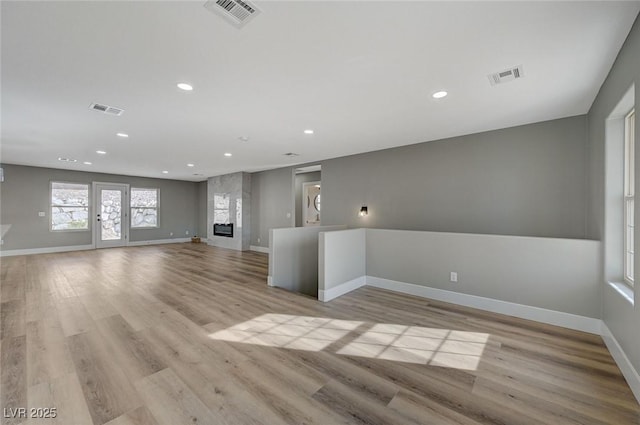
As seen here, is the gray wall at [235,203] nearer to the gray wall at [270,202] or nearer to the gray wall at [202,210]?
the gray wall at [270,202]

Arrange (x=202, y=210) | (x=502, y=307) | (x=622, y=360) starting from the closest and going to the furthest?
(x=622, y=360) → (x=502, y=307) → (x=202, y=210)

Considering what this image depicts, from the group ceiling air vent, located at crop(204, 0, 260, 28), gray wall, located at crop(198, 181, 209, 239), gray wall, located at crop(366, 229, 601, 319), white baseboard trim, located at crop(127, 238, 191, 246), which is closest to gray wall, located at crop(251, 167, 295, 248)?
gray wall, located at crop(198, 181, 209, 239)

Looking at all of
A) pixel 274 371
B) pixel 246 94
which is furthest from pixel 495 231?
pixel 246 94

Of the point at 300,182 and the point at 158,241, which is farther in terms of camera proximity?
the point at 158,241

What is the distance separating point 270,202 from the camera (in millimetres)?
8391

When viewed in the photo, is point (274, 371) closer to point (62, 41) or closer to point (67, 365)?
point (67, 365)

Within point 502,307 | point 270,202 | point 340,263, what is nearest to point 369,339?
point 340,263

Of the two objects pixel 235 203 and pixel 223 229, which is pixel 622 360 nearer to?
pixel 235 203

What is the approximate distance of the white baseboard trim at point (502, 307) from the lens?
2.98 m

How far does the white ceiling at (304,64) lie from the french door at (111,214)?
517 centimetres

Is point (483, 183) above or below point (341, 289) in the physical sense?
above

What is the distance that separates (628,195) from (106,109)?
5.79m

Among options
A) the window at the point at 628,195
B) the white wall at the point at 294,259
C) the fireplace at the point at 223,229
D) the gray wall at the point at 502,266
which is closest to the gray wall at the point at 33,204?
the fireplace at the point at 223,229

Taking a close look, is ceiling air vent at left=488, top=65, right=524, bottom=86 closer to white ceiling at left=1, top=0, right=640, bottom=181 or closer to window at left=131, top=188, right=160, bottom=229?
white ceiling at left=1, top=0, right=640, bottom=181
